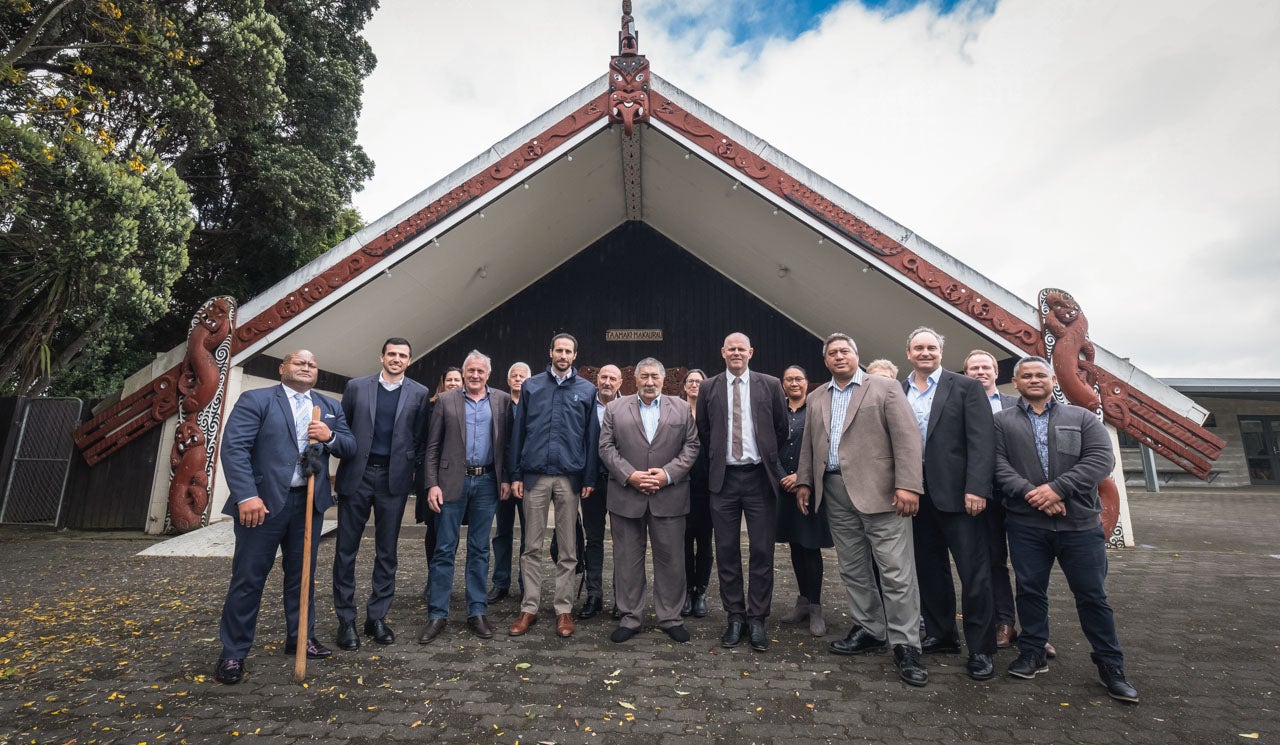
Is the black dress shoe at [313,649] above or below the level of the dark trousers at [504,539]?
below

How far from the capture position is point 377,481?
357cm

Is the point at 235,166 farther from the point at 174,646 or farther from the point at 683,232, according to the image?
the point at 174,646

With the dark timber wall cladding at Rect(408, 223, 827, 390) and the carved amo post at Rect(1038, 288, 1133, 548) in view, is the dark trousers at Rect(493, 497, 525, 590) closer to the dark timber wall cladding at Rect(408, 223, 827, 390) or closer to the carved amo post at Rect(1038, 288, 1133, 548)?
the carved amo post at Rect(1038, 288, 1133, 548)

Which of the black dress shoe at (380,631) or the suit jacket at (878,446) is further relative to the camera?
the black dress shoe at (380,631)

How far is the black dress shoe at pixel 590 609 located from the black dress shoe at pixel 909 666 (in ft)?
6.35

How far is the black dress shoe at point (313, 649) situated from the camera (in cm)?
322

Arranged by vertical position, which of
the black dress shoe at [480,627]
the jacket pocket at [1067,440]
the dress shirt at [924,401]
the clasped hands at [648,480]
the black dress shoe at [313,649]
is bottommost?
the black dress shoe at [313,649]

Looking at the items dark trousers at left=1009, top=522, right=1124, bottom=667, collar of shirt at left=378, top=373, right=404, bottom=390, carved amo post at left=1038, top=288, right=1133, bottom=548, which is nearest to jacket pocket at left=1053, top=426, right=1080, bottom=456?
dark trousers at left=1009, top=522, right=1124, bottom=667

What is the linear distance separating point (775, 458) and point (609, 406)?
45.3 inches

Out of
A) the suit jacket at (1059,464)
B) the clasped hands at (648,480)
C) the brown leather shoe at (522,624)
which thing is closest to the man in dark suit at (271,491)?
the brown leather shoe at (522,624)

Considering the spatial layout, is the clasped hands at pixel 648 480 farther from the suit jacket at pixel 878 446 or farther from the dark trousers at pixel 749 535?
the suit jacket at pixel 878 446

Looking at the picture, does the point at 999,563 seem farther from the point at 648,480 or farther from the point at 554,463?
the point at 554,463

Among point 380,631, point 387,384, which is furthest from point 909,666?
point 387,384

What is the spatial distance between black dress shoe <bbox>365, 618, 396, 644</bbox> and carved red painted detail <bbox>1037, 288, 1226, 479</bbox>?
6.92 m
